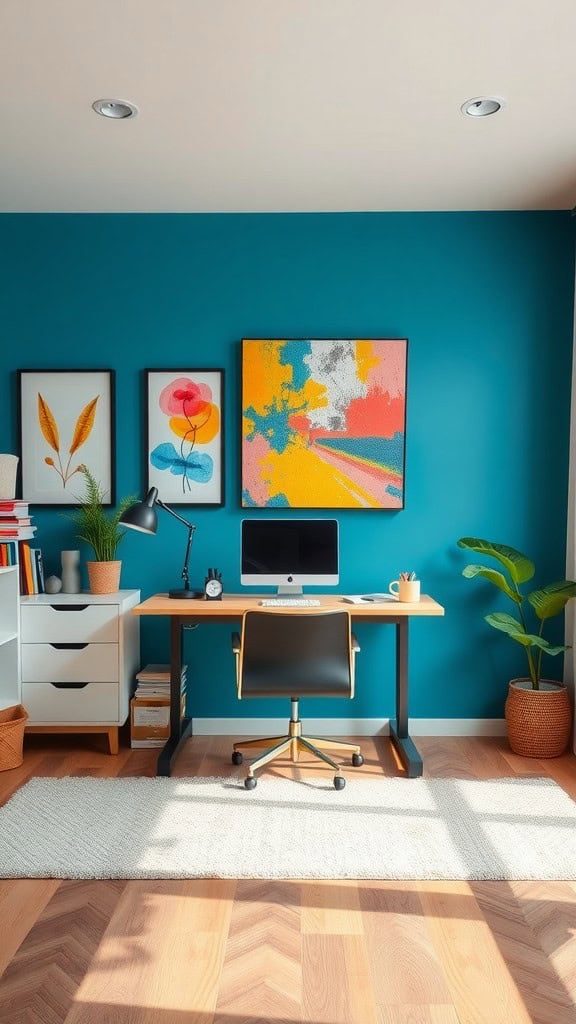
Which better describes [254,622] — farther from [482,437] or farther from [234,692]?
[482,437]

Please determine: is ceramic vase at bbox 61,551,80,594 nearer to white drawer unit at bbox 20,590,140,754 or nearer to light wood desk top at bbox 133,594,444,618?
white drawer unit at bbox 20,590,140,754

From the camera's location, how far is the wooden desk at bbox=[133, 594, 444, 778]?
3.58 m

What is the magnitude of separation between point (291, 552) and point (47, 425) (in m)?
1.38

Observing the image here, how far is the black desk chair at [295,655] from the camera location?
3.30 metres

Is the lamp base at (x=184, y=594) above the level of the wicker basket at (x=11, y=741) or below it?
above

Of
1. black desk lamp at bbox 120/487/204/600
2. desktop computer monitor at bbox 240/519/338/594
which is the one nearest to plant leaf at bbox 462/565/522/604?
desktop computer monitor at bbox 240/519/338/594

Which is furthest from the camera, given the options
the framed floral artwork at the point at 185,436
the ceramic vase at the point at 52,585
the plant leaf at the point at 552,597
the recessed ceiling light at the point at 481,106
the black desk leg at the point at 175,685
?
the framed floral artwork at the point at 185,436

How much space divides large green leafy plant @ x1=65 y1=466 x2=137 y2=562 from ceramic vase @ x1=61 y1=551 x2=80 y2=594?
10 cm

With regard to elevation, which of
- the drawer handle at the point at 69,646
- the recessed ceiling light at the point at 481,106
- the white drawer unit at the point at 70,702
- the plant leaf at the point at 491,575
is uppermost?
the recessed ceiling light at the point at 481,106

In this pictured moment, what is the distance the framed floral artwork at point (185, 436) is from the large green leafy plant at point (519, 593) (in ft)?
4.22

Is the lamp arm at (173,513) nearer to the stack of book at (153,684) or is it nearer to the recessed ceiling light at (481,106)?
the stack of book at (153,684)

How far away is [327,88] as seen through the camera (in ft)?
9.23

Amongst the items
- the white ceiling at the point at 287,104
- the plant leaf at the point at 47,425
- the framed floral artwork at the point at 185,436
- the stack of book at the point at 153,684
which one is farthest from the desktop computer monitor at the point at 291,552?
the white ceiling at the point at 287,104

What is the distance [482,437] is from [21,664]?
96.6 inches
